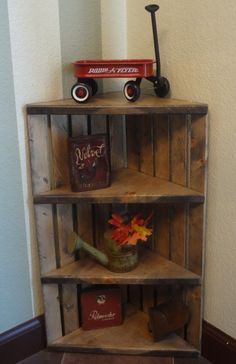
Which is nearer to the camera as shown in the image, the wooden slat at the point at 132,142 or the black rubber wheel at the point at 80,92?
the black rubber wheel at the point at 80,92

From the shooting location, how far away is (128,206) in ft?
5.38

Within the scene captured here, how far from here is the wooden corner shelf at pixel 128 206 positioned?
1.36 meters

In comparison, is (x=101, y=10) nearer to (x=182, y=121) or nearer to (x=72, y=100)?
(x=72, y=100)

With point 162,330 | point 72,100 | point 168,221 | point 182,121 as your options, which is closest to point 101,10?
point 72,100

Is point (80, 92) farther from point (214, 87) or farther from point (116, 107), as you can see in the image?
point (214, 87)

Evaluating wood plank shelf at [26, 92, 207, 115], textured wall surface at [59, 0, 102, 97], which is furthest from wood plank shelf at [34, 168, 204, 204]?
textured wall surface at [59, 0, 102, 97]

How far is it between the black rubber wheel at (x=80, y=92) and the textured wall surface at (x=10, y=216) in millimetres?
200

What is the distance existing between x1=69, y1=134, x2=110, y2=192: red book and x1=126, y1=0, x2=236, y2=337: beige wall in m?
0.32

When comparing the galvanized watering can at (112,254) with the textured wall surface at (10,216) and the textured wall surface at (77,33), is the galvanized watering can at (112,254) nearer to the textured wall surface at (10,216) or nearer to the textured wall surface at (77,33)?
the textured wall surface at (10,216)

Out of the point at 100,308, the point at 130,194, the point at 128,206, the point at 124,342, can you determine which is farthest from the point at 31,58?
the point at 124,342

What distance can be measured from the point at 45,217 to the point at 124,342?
55cm

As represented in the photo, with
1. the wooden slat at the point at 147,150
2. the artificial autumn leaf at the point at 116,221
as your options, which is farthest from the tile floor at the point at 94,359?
the artificial autumn leaf at the point at 116,221

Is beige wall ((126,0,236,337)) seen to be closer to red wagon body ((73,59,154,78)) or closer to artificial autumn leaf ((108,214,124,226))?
red wagon body ((73,59,154,78))

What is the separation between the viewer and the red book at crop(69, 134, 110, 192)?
1.39 m
